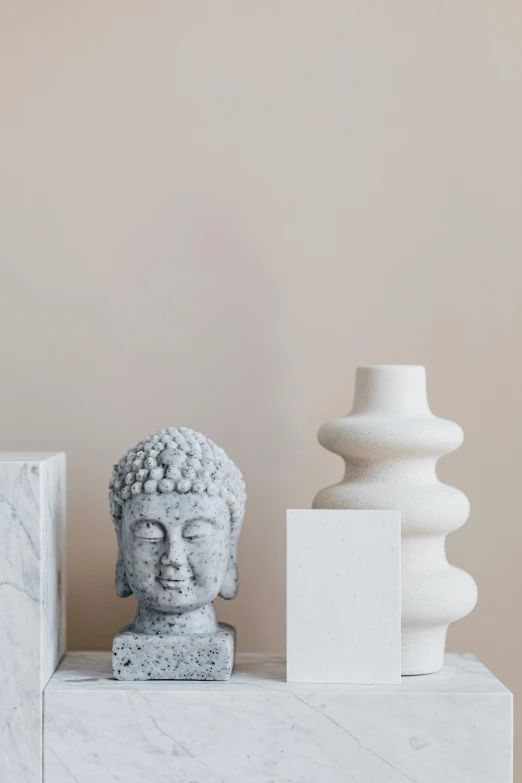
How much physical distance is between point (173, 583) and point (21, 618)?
20 cm

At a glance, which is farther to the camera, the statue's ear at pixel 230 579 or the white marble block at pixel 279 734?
the statue's ear at pixel 230 579

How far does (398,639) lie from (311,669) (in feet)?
0.40

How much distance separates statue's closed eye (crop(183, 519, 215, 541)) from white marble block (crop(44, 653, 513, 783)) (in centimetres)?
20

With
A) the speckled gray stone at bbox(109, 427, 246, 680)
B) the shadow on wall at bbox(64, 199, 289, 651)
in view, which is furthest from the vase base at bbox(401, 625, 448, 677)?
the shadow on wall at bbox(64, 199, 289, 651)

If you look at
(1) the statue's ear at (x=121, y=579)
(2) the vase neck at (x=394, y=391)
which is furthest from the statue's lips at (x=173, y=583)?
(2) the vase neck at (x=394, y=391)

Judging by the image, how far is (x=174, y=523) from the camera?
131cm

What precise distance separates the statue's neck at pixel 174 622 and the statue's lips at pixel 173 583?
0.07 meters

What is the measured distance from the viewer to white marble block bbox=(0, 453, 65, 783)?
1273 mm

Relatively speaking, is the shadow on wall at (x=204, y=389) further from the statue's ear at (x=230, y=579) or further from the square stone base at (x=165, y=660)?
the square stone base at (x=165, y=660)

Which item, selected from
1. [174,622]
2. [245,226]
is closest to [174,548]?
[174,622]

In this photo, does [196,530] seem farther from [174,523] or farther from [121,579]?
[121,579]

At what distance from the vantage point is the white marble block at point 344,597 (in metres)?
1.30

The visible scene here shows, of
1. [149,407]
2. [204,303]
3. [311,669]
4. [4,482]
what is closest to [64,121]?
[204,303]

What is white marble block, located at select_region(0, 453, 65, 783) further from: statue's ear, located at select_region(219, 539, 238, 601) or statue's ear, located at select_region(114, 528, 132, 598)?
statue's ear, located at select_region(219, 539, 238, 601)
